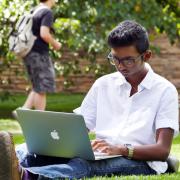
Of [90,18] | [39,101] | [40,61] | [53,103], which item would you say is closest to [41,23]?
[40,61]

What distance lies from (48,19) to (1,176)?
17.5ft

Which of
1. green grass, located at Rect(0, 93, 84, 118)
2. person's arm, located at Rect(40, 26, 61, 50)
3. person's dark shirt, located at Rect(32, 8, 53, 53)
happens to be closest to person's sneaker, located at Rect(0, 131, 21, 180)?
person's arm, located at Rect(40, 26, 61, 50)

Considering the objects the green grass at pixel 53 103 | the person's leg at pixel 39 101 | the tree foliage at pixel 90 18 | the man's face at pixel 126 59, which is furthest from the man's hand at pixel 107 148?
the green grass at pixel 53 103

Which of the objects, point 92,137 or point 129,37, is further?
point 92,137

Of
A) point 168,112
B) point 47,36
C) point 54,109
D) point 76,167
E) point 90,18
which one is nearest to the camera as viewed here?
point 76,167

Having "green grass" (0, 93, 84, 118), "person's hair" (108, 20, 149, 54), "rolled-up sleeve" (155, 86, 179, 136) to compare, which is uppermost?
"person's hair" (108, 20, 149, 54)

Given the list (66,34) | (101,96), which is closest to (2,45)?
(66,34)

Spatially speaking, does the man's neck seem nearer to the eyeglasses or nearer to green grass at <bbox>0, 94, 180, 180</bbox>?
the eyeglasses

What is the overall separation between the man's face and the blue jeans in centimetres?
52

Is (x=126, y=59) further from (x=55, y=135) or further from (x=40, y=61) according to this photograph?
(x=40, y=61)

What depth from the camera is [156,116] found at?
495cm

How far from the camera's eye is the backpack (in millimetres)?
9695

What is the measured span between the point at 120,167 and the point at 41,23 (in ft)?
16.2

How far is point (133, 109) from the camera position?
5.05 metres
